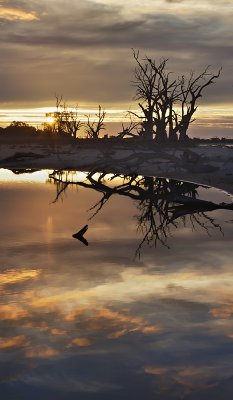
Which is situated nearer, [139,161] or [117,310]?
[117,310]

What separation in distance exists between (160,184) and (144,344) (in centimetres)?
3051

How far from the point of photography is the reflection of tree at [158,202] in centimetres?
2103

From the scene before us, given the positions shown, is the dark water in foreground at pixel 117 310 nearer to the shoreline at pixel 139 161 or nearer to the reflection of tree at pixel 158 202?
the reflection of tree at pixel 158 202

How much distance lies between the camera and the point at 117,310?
35.1 ft

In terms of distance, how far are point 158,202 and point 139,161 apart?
76.1ft

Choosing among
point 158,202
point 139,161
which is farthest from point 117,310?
point 139,161

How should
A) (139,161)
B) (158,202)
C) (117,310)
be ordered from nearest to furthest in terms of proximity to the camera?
(117,310) → (158,202) → (139,161)

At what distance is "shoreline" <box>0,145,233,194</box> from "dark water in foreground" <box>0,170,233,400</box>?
14900 mm

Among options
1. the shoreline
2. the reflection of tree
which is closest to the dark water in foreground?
the reflection of tree

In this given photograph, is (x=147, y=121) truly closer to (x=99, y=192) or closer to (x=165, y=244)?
(x=99, y=192)

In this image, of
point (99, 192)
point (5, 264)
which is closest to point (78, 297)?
point (5, 264)

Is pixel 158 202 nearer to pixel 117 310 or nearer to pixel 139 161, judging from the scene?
pixel 117 310

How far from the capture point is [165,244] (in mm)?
17719

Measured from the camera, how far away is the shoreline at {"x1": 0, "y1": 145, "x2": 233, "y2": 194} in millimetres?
42188
